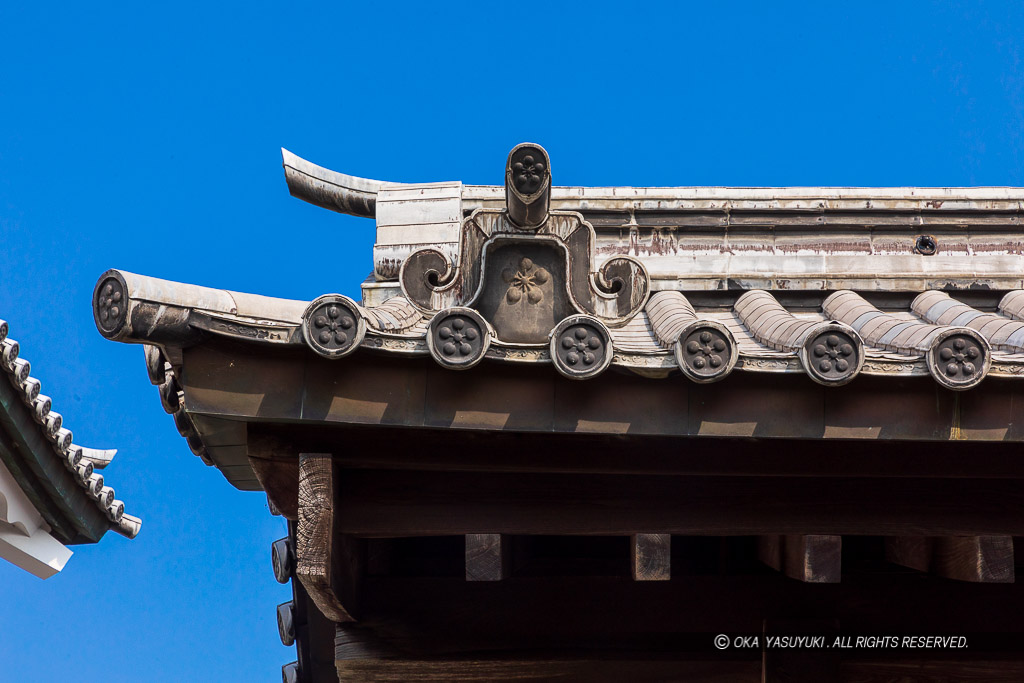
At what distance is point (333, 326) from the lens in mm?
3215

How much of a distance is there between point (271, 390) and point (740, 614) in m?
2.29

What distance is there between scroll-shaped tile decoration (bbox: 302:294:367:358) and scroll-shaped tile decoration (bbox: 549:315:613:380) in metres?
0.64

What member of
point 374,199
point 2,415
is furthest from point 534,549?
point 2,415

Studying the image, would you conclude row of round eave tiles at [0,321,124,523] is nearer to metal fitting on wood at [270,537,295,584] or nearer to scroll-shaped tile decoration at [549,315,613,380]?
metal fitting on wood at [270,537,295,584]

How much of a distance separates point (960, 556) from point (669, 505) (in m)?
1.23

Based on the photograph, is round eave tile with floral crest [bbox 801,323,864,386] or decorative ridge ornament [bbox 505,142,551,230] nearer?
round eave tile with floral crest [bbox 801,323,864,386]

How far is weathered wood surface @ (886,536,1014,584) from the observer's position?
3.88 metres

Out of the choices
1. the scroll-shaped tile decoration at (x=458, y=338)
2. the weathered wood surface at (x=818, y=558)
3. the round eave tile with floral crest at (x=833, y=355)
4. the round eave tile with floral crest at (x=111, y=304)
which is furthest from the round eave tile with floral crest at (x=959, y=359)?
the round eave tile with floral crest at (x=111, y=304)

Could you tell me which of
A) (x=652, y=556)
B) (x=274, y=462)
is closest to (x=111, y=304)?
(x=274, y=462)

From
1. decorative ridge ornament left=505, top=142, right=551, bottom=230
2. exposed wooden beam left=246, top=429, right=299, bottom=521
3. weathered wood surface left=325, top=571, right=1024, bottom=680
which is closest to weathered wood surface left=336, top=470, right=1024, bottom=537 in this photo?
exposed wooden beam left=246, top=429, right=299, bottom=521

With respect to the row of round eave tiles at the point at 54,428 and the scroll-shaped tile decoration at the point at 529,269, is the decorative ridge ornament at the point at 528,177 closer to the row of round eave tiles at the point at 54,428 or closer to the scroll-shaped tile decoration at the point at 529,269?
the scroll-shaped tile decoration at the point at 529,269

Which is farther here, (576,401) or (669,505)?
(669,505)

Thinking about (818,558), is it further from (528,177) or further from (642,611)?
(528,177)

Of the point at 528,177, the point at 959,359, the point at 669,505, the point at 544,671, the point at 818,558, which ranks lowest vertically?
the point at 544,671
